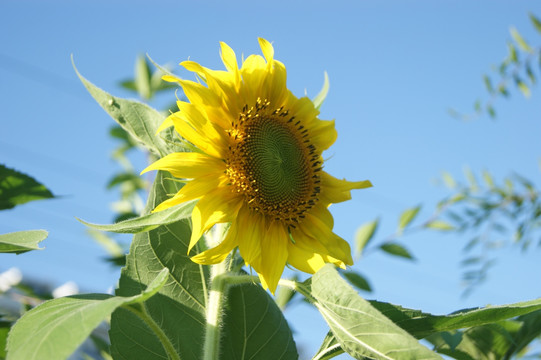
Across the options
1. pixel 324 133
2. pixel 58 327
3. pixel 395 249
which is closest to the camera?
pixel 58 327

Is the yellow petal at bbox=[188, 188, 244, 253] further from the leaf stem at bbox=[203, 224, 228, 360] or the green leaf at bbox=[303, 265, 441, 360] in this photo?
the green leaf at bbox=[303, 265, 441, 360]

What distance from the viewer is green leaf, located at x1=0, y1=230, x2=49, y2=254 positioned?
1.02 meters

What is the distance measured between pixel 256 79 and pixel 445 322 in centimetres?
80

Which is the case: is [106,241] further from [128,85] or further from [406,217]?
[406,217]

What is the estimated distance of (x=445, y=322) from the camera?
3.59ft

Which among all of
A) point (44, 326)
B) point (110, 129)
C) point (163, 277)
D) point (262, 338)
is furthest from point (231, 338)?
point (110, 129)

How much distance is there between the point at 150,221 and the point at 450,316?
2.24 ft

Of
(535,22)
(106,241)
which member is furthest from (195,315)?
(535,22)

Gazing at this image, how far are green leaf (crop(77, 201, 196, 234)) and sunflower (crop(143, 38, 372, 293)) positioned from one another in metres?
0.02

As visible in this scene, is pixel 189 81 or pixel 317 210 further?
pixel 317 210

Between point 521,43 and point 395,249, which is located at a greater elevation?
point 521,43

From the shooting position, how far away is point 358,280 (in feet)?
7.49

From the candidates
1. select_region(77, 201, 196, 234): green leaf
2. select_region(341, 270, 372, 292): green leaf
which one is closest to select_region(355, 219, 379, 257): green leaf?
select_region(341, 270, 372, 292): green leaf

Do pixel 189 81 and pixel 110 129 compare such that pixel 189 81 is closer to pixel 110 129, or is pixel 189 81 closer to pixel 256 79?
pixel 256 79
